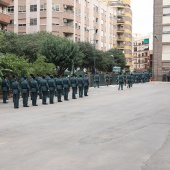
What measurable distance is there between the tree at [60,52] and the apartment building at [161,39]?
2183 centimetres

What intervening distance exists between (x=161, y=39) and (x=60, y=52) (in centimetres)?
2521

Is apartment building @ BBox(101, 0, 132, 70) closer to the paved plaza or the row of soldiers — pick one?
the row of soldiers

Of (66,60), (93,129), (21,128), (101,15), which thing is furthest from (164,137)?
(101,15)

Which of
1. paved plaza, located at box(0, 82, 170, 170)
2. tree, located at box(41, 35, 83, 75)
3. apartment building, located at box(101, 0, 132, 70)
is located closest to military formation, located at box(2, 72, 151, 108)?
paved plaza, located at box(0, 82, 170, 170)

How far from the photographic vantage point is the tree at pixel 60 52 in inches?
1667

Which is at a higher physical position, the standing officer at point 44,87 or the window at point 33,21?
the window at point 33,21

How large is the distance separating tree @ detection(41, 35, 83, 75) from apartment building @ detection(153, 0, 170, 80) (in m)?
21.8

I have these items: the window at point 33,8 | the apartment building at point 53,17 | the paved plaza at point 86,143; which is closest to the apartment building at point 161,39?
the apartment building at point 53,17

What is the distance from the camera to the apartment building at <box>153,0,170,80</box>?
61250mm

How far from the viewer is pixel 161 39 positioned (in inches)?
2425

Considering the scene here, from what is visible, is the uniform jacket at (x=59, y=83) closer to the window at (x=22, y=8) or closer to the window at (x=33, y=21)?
the window at (x=33, y=21)

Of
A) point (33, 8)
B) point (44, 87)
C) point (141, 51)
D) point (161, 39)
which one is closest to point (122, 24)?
point (141, 51)

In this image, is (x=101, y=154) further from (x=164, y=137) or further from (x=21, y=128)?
(x=21, y=128)

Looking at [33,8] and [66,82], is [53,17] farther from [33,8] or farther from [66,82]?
[66,82]
